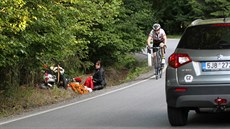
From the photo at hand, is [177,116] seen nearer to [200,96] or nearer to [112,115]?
[200,96]

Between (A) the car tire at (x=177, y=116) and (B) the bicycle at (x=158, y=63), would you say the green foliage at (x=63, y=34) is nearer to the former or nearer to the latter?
(B) the bicycle at (x=158, y=63)

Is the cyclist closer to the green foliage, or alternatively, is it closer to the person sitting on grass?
the person sitting on grass

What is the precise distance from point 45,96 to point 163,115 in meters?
5.94

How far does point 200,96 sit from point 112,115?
280cm

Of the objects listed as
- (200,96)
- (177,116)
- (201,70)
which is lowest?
(177,116)

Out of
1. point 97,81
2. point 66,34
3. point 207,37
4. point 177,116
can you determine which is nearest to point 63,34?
point 66,34

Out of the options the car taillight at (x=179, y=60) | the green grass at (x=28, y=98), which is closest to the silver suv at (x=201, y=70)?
the car taillight at (x=179, y=60)

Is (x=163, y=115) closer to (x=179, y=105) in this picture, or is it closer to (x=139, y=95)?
(x=179, y=105)

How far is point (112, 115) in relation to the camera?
10.9m

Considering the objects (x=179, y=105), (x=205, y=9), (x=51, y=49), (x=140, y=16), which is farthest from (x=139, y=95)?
(x=205, y=9)

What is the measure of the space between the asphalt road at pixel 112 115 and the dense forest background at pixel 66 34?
5.24 feet

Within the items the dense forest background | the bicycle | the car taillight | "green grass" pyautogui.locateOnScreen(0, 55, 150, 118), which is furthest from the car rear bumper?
the bicycle

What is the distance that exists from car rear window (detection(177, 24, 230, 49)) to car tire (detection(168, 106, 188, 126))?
3.57ft

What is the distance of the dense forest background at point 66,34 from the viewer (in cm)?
1217
